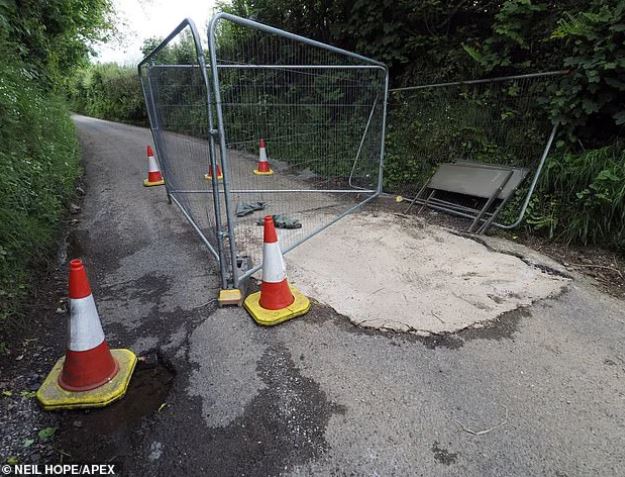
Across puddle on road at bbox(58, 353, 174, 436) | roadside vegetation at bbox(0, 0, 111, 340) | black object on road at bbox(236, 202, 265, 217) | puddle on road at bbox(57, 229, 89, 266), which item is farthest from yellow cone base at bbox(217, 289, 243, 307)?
black object on road at bbox(236, 202, 265, 217)

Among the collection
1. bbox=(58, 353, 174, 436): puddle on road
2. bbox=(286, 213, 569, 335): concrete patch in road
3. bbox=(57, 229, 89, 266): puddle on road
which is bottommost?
bbox=(57, 229, 89, 266): puddle on road

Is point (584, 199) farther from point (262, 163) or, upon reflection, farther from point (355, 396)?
point (262, 163)

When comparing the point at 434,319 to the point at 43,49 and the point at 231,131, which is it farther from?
the point at 43,49

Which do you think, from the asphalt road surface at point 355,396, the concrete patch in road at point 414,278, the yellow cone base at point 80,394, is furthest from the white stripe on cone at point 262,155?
the yellow cone base at point 80,394

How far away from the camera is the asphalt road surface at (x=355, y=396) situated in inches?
65.8

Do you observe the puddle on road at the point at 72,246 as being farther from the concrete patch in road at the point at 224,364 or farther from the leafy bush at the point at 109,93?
the leafy bush at the point at 109,93

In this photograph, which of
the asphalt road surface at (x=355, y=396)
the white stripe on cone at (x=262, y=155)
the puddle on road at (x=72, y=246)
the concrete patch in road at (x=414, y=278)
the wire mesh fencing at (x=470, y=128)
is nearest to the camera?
the asphalt road surface at (x=355, y=396)

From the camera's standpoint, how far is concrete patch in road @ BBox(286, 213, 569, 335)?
2.72 meters

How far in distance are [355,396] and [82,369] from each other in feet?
5.08

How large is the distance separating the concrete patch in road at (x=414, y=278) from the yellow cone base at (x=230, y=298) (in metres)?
0.56

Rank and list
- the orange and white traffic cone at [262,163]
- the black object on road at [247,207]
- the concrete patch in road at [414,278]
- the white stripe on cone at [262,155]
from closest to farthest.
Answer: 1. the concrete patch in road at [414,278]
2. the orange and white traffic cone at [262,163]
3. the white stripe on cone at [262,155]
4. the black object on road at [247,207]

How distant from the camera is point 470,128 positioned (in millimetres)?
4980

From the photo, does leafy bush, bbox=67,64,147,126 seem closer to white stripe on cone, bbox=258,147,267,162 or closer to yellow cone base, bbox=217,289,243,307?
white stripe on cone, bbox=258,147,267,162

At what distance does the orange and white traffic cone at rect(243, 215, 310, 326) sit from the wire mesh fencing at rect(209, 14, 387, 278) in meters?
0.33
